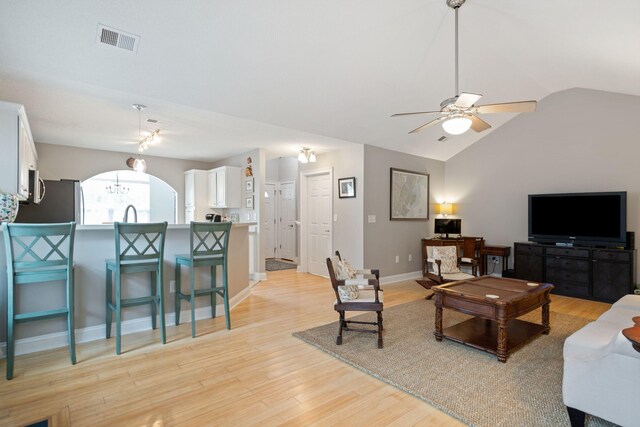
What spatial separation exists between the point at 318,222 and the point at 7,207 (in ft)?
15.0

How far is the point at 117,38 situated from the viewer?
8.77 ft

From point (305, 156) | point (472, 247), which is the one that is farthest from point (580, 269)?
point (305, 156)

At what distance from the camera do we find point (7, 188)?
318 centimetres

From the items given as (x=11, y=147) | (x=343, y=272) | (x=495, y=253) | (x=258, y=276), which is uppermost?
(x=11, y=147)

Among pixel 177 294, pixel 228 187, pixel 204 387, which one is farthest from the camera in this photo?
pixel 228 187

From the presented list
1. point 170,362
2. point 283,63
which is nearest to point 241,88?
point 283,63

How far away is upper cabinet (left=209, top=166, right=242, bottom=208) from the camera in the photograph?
252 inches

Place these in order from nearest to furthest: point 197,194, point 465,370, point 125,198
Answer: point 465,370 → point 197,194 → point 125,198

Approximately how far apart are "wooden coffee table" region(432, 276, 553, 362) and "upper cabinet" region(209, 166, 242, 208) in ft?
14.7

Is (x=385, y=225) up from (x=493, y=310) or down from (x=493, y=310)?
up

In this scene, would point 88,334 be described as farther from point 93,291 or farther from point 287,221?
point 287,221

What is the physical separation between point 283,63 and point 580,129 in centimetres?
483

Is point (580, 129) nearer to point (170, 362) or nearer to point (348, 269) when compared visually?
point (348, 269)

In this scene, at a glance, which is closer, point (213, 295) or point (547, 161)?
point (213, 295)
